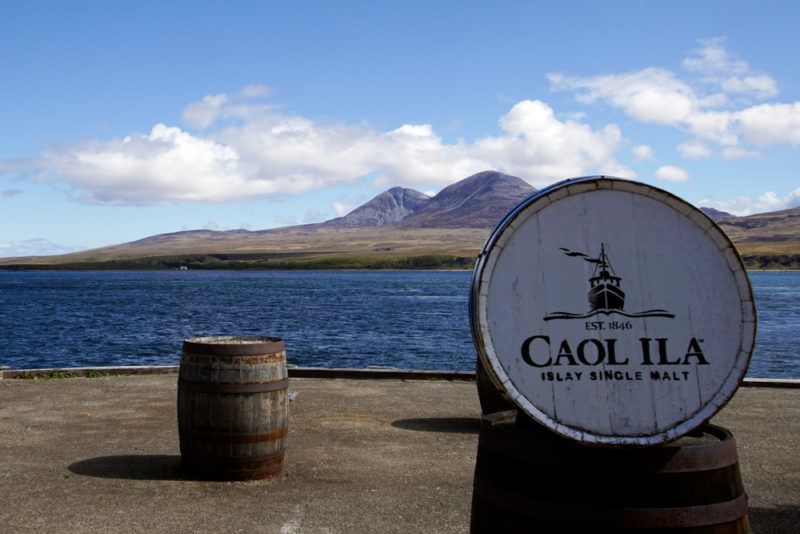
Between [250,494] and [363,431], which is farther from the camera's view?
[363,431]

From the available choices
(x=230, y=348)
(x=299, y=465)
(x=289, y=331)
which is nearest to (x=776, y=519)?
(x=299, y=465)

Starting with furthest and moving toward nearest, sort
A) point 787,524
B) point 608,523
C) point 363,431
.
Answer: point 363,431, point 787,524, point 608,523

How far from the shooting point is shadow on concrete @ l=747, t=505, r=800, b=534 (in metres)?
6.58

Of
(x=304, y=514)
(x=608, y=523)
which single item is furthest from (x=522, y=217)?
(x=304, y=514)

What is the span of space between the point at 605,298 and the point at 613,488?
0.89 metres

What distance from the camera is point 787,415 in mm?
11320

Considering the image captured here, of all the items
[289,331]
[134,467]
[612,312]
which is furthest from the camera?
[289,331]

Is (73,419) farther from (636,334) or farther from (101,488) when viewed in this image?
(636,334)

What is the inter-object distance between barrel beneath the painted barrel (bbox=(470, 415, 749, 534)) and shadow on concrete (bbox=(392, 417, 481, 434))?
6.36 m

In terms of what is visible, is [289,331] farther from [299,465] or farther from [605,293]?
[605,293]

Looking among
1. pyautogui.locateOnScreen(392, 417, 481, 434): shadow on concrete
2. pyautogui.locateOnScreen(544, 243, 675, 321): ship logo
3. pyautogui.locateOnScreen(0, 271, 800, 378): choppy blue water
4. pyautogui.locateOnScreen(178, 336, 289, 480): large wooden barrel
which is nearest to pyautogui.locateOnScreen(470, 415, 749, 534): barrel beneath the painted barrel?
pyautogui.locateOnScreen(544, 243, 675, 321): ship logo

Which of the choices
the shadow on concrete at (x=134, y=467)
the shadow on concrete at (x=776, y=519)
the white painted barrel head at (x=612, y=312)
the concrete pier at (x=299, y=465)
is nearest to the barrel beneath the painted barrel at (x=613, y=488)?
the white painted barrel head at (x=612, y=312)

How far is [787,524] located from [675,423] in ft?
12.0

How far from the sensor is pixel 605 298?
4020 millimetres
